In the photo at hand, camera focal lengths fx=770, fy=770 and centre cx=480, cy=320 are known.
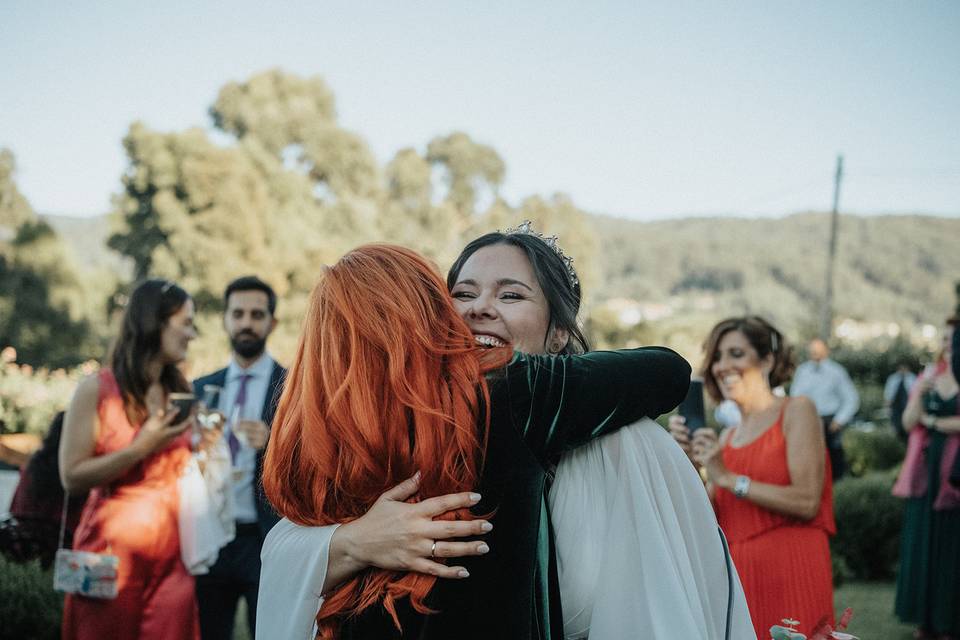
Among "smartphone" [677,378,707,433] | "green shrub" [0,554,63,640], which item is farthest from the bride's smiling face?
"green shrub" [0,554,63,640]

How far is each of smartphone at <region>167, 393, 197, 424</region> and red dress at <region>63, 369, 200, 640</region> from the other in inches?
9.1

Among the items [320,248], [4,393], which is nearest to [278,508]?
[4,393]

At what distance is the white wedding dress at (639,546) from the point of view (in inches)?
72.9

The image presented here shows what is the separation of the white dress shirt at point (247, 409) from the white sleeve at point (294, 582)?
2789mm

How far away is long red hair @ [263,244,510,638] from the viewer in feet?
5.78

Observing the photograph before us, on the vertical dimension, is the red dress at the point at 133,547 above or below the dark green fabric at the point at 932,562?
above

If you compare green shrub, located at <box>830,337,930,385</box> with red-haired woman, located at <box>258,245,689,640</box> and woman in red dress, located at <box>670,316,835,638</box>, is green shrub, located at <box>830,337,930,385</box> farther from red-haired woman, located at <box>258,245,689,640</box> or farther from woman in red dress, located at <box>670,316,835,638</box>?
red-haired woman, located at <box>258,245,689,640</box>

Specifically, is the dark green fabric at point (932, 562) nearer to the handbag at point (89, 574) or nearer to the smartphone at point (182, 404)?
the smartphone at point (182, 404)

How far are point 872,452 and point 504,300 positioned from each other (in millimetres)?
13897

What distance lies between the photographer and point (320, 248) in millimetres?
29000

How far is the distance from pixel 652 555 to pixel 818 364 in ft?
39.0

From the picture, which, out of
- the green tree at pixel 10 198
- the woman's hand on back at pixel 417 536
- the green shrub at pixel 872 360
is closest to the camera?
the woman's hand on back at pixel 417 536

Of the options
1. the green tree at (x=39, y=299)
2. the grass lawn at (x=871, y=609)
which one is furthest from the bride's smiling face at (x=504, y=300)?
the green tree at (x=39, y=299)

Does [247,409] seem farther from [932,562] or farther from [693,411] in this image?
[932,562]
